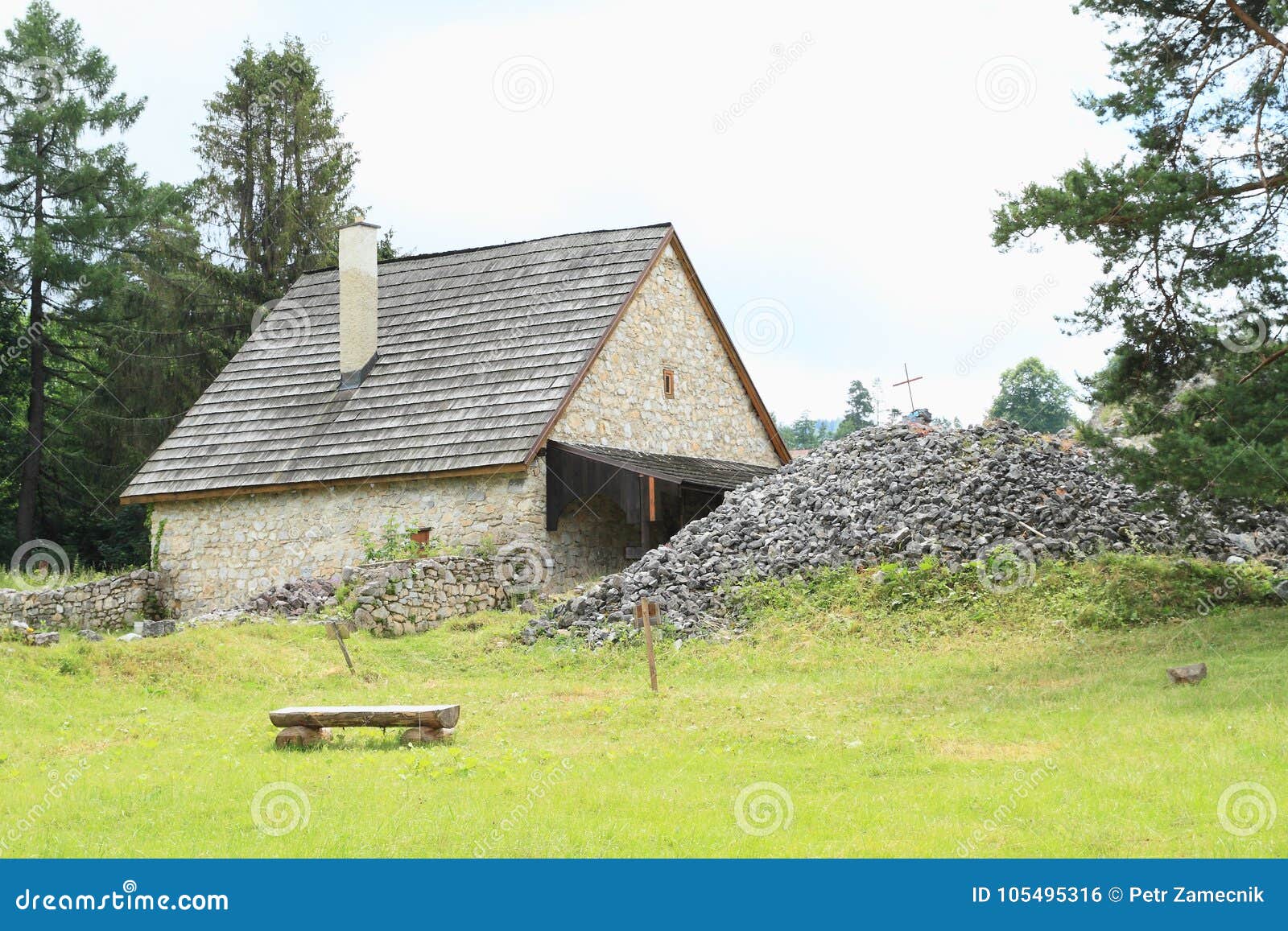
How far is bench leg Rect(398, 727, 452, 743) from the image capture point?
30.8ft

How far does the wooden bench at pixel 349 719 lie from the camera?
9109 mm

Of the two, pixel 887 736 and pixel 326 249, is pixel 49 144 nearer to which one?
pixel 326 249

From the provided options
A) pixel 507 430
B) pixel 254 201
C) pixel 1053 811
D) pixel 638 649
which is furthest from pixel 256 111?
pixel 1053 811

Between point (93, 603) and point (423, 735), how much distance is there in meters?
12.8

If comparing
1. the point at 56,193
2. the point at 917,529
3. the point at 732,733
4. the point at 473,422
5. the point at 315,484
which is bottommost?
the point at 732,733

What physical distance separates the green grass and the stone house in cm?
310

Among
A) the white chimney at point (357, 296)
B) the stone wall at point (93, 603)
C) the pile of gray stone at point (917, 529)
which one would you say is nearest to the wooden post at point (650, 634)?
the pile of gray stone at point (917, 529)

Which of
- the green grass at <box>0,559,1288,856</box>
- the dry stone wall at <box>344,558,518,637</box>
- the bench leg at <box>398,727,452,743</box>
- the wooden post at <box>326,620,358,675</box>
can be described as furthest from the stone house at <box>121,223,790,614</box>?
the bench leg at <box>398,727,452,743</box>

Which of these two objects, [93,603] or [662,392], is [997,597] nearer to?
[662,392]

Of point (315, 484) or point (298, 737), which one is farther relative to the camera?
point (315, 484)

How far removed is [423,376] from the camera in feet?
68.8

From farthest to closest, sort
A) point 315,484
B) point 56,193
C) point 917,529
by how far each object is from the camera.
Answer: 1. point 56,193
2. point 315,484
3. point 917,529

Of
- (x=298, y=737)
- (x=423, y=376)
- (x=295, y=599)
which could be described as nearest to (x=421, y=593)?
(x=295, y=599)

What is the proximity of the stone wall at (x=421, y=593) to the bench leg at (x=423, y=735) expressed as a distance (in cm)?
637
